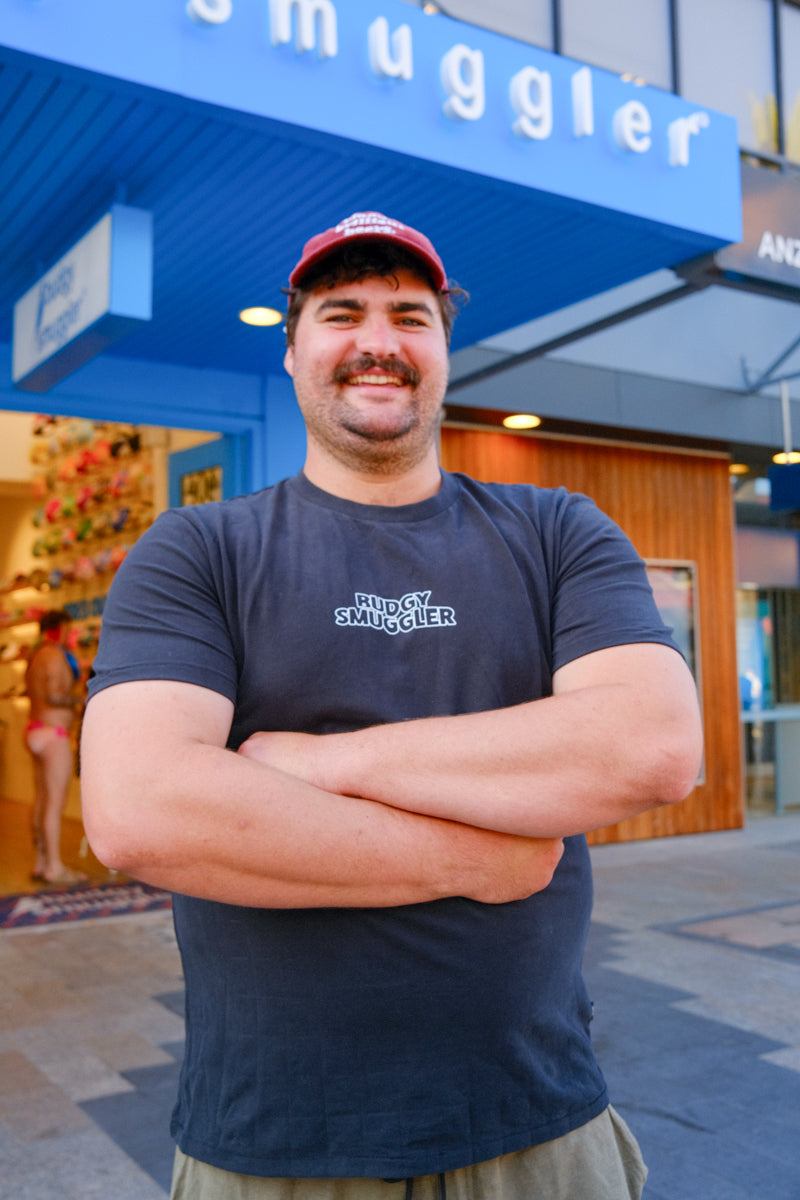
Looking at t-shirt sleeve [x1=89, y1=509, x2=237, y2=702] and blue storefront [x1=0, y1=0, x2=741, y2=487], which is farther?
blue storefront [x1=0, y1=0, x2=741, y2=487]

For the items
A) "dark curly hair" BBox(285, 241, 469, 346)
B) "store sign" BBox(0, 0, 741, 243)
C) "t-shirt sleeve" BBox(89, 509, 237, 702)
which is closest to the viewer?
"t-shirt sleeve" BBox(89, 509, 237, 702)

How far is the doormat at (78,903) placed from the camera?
19.7 feet

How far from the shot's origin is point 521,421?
25.6 ft

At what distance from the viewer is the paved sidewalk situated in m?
3.01

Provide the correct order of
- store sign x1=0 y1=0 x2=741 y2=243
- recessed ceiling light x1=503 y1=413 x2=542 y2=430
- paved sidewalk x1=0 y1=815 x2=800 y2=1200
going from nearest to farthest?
paved sidewalk x1=0 y1=815 x2=800 y2=1200
store sign x1=0 y1=0 x2=741 y2=243
recessed ceiling light x1=503 y1=413 x2=542 y2=430

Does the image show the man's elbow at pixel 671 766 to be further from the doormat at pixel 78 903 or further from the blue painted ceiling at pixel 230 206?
the doormat at pixel 78 903

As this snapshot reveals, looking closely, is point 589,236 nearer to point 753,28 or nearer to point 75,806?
point 753,28

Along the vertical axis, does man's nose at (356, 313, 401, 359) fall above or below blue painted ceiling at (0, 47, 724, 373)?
below

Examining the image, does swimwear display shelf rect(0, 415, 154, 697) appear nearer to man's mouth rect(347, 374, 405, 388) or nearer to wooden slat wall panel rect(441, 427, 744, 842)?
wooden slat wall panel rect(441, 427, 744, 842)

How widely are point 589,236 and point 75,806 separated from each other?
7.57 metres

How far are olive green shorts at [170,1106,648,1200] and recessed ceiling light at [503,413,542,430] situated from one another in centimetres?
663

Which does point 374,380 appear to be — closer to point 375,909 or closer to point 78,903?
point 375,909

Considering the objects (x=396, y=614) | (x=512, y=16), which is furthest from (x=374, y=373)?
(x=512, y=16)

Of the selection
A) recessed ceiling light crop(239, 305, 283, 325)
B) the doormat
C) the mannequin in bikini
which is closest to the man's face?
recessed ceiling light crop(239, 305, 283, 325)
